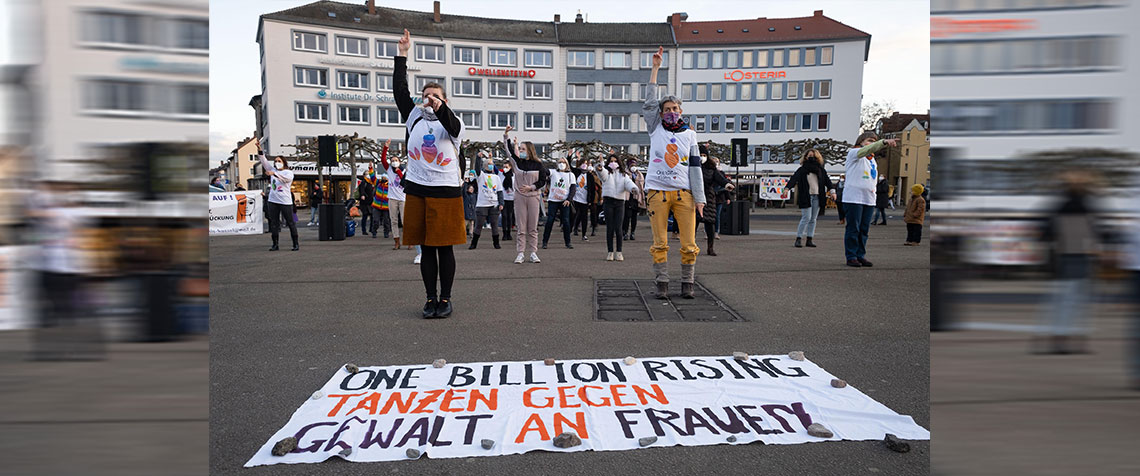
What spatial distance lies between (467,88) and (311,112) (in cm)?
1366

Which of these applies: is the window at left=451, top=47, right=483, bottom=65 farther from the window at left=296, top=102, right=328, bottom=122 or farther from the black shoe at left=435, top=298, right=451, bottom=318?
the black shoe at left=435, top=298, right=451, bottom=318

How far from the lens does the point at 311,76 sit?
5381 centimetres

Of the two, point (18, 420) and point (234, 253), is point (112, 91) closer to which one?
point (18, 420)

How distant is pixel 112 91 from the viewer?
0.67 meters

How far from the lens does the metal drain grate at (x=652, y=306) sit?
17.2ft

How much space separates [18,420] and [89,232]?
0.30m

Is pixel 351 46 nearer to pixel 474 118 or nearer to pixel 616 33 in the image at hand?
pixel 474 118

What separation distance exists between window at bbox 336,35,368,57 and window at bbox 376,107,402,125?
507 centimetres

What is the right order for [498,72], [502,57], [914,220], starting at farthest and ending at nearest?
1. [502,57]
2. [498,72]
3. [914,220]

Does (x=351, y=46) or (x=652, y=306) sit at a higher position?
(x=351, y=46)

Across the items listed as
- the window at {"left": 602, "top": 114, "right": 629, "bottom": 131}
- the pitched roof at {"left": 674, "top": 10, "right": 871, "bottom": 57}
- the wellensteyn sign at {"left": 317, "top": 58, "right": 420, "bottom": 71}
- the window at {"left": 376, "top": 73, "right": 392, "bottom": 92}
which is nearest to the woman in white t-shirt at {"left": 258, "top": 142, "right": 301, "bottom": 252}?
the wellensteyn sign at {"left": 317, "top": 58, "right": 420, "bottom": 71}

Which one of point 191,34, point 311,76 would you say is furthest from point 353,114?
point 191,34

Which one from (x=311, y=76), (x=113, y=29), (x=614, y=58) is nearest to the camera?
(x=113, y=29)

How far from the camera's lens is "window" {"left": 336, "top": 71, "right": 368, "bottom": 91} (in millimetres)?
54484
